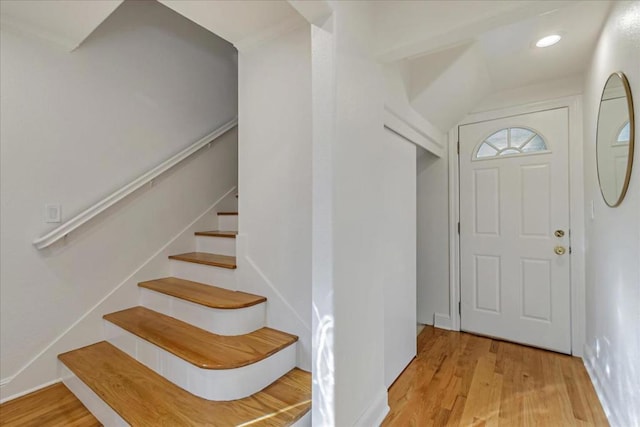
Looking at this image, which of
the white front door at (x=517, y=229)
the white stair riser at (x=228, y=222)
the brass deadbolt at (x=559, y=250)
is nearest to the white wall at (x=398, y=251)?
the white front door at (x=517, y=229)

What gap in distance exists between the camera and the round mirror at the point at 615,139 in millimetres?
1340

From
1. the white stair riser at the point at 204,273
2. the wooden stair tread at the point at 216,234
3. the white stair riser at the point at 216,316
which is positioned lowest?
the white stair riser at the point at 216,316

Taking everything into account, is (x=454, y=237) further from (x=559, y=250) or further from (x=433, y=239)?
(x=559, y=250)

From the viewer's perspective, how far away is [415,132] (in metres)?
2.27

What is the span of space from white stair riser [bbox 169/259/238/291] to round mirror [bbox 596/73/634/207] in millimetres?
2215

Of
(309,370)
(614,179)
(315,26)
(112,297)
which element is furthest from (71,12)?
(614,179)

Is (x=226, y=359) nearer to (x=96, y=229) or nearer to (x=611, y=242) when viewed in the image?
(x=96, y=229)

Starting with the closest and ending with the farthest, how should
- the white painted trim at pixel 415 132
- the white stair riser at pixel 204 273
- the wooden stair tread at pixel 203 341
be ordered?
the wooden stair tread at pixel 203 341 → the white painted trim at pixel 415 132 → the white stair riser at pixel 204 273

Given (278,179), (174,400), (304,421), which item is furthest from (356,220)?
(174,400)

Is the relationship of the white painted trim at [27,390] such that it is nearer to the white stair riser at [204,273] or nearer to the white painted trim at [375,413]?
the white stair riser at [204,273]

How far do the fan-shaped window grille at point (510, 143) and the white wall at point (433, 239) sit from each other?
362mm

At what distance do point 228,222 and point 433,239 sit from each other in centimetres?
205

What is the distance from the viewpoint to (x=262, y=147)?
1.94 meters

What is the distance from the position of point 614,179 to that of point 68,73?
10.8ft
